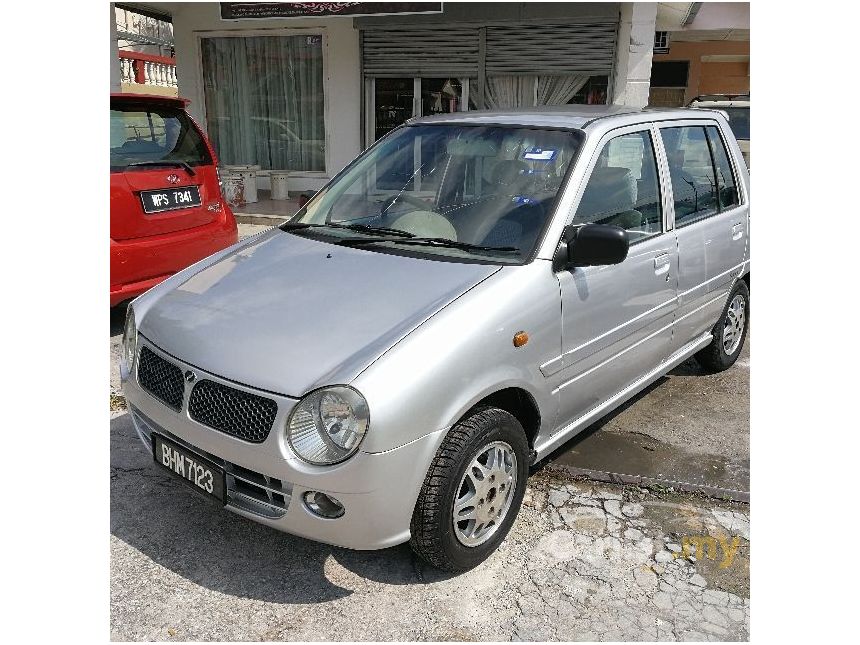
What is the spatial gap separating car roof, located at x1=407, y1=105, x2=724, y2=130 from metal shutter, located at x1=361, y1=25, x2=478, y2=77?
6977 millimetres

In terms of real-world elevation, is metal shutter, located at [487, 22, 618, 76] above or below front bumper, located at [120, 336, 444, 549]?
above

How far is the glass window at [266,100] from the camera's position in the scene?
38.7 ft

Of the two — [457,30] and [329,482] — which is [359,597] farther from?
[457,30]

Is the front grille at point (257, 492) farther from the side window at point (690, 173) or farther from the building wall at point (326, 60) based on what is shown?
the building wall at point (326, 60)

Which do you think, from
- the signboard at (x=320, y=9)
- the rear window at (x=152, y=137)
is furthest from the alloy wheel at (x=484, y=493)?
the signboard at (x=320, y=9)

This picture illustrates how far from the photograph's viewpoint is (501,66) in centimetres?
1027

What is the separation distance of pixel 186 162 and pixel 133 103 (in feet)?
1.90

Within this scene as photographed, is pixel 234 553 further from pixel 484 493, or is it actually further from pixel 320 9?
pixel 320 9

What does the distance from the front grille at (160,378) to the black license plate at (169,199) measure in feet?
9.06

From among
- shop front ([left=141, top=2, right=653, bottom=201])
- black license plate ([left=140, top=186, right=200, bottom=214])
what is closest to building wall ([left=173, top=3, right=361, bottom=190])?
shop front ([left=141, top=2, right=653, bottom=201])

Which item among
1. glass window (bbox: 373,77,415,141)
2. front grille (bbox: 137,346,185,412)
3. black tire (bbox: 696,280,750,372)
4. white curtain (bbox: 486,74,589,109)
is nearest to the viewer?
front grille (bbox: 137,346,185,412)

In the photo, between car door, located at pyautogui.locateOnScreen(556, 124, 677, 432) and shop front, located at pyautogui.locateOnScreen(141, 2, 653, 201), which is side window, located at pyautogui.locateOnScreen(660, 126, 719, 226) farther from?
shop front, located at pyautogui.locateOnScreen(141, 2, 653, 201)

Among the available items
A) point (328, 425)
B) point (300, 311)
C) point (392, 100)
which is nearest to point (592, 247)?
point (300, 311)

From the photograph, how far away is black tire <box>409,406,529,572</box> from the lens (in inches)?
97.7
